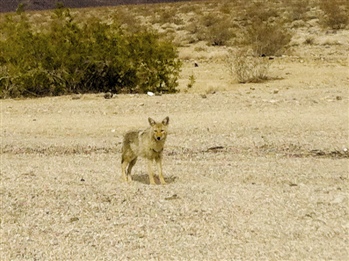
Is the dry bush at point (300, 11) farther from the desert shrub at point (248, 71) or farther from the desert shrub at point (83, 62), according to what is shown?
the desert shrub at point (83, 62)

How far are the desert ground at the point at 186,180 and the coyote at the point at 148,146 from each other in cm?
24

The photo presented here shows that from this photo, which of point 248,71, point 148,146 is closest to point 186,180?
point 148,146

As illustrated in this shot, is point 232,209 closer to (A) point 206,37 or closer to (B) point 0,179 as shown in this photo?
(B) point 0,179

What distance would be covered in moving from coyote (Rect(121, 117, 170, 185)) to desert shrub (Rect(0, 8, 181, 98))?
8.62 m

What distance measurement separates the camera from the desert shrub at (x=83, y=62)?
17.0 meters

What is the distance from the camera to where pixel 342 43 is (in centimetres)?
2816

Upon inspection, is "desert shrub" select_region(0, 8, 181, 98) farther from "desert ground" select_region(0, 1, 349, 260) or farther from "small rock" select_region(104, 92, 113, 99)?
"small rock" select_region(104, 92, 113, 99)

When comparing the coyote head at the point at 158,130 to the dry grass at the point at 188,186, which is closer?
the dry grass at the point at 188,186

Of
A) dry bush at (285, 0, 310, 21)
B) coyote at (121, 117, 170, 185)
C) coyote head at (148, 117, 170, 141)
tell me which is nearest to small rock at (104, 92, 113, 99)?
coyote at (121, 117, 170, 185)

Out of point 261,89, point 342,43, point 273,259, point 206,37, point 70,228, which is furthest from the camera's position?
point 206,37

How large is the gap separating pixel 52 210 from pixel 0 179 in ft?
5.96

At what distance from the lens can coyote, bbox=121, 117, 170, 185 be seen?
319 inches

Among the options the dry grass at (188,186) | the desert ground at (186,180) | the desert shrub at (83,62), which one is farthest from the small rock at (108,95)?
the dry grass at (188,186)

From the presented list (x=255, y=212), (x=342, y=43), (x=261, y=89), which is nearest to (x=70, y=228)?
(x=255, y=212)
